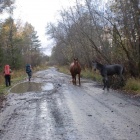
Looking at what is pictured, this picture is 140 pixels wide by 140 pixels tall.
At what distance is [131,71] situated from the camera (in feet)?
60.3

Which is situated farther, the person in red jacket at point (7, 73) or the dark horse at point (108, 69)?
the person in red jacket at point (7, 73)

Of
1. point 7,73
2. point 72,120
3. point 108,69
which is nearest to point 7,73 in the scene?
point 7,73

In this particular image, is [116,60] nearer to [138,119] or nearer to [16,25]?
[138,119]

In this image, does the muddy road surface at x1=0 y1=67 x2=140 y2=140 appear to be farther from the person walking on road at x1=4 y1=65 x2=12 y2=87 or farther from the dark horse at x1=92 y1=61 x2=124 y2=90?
the person walking on road at x1=4 y1=65 x2=12 y2=87

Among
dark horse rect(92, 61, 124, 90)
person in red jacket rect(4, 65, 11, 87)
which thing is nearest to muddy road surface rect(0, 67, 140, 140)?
dark horse rect(92, 61, 124, 90)

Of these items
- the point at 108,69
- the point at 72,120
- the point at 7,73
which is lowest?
the point at 72,120

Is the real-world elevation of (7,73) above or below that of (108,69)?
below

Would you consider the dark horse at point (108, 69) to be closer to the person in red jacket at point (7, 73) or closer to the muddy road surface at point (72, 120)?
the muddy road surface at point (72, 120)

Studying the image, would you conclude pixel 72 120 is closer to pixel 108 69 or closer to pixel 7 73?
pixel 108 69

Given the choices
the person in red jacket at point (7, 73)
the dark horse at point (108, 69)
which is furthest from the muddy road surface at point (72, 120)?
the person in red jacket at point (7, 73)

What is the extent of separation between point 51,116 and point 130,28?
10823mm

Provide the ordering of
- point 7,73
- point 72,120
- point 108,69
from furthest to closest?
point 7,73 < point 108,69 < point 72,120

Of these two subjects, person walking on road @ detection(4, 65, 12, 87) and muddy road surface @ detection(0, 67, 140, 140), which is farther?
person walking on road @ detection(4, 65, 12, 87)

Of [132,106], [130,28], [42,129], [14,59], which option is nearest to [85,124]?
[42,129]
